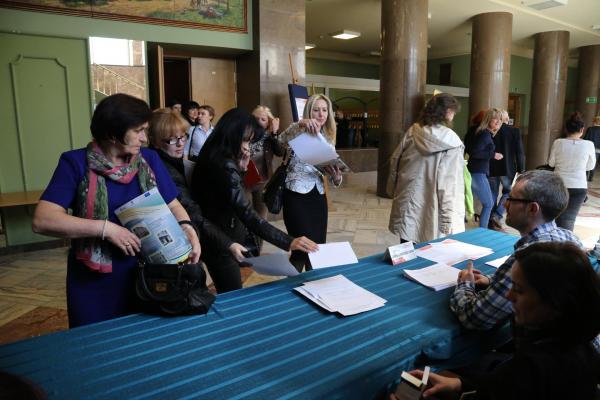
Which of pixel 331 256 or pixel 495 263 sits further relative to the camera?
pixel 495 263

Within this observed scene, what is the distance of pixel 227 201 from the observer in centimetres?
226

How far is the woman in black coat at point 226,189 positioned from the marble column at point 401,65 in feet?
20.0

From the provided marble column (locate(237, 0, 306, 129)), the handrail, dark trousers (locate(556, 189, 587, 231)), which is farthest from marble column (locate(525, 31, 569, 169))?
the handrail

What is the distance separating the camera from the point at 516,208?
183cm

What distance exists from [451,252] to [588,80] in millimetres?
15038

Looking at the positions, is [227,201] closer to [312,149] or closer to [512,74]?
[312,149]

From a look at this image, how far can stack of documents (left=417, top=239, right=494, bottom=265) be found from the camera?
2.34m

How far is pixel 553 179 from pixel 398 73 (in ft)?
21.0

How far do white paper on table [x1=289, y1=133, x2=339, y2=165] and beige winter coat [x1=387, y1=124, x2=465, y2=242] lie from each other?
79cm

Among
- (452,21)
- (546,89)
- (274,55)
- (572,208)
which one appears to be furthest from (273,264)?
(546,89)

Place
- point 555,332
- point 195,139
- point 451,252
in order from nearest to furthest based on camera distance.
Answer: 1. point 555,332
2. point 451,252
3. point 195,139

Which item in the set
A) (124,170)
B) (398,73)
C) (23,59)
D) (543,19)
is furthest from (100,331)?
(543,19)

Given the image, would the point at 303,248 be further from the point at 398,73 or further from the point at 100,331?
the point at 398,73

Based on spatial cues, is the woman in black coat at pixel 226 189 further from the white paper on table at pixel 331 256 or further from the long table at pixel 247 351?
the long table at pixel 247 351
